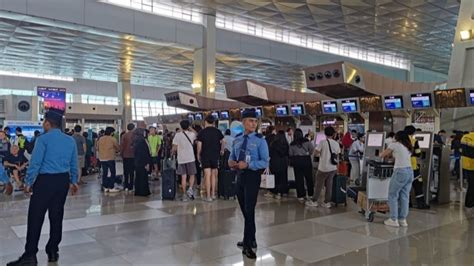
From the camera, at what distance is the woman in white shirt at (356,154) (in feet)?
31.4

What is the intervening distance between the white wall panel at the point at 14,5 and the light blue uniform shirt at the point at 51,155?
10181mm

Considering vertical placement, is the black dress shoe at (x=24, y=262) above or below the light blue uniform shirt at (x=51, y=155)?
below

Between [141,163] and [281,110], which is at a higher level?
[281,110]

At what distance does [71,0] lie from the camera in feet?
43.3

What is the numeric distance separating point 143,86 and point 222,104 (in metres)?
19.0

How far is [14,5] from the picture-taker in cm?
1201

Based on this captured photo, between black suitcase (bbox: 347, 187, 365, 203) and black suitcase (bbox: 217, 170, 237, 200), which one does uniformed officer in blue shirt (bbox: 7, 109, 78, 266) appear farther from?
black suitcase (bbox: 347, 187, 365, 203)

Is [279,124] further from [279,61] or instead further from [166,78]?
[166,78]

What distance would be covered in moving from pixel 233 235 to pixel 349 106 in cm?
758

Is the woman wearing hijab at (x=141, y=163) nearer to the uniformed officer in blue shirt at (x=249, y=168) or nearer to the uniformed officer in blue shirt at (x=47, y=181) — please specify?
the uniformed officer in blue shirt at (x=47, y=181)

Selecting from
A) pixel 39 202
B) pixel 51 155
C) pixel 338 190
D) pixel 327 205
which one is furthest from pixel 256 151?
pixel 338 190

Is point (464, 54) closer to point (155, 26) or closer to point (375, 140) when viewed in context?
point (375, 140)

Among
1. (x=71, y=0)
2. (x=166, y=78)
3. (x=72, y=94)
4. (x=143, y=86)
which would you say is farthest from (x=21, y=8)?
(x=143, y=86)

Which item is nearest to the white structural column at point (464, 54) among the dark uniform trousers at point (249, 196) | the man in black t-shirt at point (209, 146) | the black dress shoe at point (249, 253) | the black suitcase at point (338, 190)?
the black suitcase at point (338, 190)
